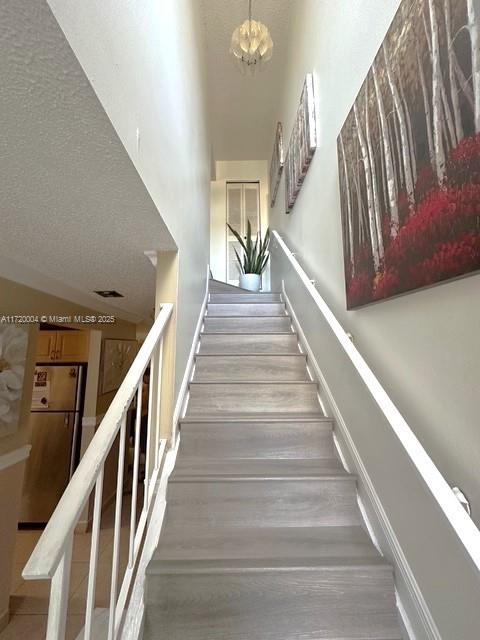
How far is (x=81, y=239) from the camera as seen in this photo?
4.50 ft

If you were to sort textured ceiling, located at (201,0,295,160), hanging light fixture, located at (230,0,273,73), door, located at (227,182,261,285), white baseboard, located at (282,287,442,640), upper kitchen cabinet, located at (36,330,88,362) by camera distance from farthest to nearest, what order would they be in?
door, located at (227,182,261,285) < upper kitchen cabinet, located at (36,330,88,362) < textured ceiling, located at (201,0,295,160) < hanging light fixture, located at (230,0,273,73) < white baseboard, located at (282,287,442,640)

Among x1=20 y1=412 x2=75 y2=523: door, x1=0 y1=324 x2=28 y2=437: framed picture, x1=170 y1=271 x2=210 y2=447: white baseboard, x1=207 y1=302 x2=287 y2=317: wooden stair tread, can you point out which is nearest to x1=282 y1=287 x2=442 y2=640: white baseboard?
x1=170 y1=271 x2=210 y2=447: white baseboard

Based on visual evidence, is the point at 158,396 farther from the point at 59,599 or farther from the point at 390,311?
the point at 390,311

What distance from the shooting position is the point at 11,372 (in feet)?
7.23

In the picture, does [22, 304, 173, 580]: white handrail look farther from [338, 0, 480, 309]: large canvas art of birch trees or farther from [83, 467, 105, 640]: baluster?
[338, 0, 480, 309]: large canvas art of birch trees

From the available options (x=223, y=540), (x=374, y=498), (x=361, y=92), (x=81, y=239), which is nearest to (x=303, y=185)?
(x=361, y=92)

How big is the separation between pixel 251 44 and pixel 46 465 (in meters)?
4.55

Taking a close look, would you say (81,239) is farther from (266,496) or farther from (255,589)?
(255,589)

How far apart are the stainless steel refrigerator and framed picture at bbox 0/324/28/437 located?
141cm

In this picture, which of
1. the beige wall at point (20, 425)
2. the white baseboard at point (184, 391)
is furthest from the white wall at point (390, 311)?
the beige wall at point (20, 425)

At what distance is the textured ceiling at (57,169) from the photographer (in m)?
0.58

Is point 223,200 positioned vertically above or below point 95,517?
above

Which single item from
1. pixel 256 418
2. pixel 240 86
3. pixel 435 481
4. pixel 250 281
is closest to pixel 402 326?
pixel 435 481

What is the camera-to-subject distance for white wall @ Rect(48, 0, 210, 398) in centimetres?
69
